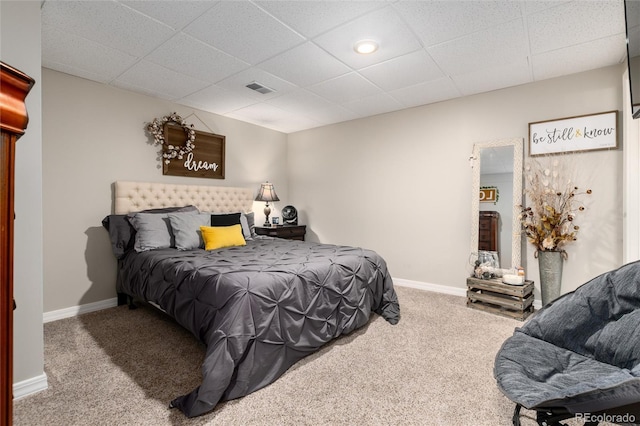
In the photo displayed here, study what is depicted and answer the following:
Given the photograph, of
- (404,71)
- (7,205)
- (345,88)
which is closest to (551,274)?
(404,71)

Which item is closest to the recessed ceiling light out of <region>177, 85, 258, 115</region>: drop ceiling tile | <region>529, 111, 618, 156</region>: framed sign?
<region>177, 85, 258, 115</region>: drop ceiling tile

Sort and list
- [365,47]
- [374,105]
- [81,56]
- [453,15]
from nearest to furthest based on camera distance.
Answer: [453,15] → [365,47] → [81,56] → [374,105]

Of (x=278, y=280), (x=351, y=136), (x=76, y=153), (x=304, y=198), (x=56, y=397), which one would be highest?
(x=351, y=136)

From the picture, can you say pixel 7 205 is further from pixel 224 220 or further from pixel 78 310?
pixel 78 310

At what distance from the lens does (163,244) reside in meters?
3.11

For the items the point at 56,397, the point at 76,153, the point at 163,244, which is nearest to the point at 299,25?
the point at 163,244

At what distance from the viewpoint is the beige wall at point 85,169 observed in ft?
9.70

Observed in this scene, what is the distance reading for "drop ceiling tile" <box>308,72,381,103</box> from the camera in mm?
3217

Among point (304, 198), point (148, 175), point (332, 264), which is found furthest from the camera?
point (304, 198)

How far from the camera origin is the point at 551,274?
9.81 feet

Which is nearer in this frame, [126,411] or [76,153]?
[126,411]

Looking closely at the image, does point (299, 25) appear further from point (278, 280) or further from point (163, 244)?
point (163, 244)

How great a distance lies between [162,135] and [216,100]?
31.7 inches

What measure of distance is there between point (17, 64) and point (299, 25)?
1.77 metres
